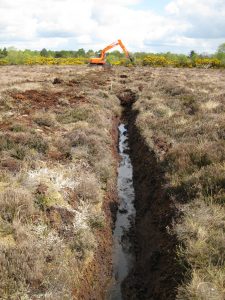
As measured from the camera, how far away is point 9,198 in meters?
8.98

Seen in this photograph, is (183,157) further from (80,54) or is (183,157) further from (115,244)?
(80,54)

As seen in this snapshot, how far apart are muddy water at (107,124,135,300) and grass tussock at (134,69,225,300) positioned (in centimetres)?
187

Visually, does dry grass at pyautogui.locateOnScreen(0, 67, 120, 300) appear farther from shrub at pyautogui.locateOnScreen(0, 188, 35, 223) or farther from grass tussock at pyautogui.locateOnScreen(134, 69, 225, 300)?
grass tussock at pyautogui.locateOnScreen(134, 69, 225, 300)

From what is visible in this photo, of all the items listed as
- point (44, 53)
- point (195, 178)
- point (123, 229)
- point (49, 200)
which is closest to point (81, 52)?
point (44, 53)

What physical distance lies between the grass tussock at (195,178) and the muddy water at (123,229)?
1.87 metres

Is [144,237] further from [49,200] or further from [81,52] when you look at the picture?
[81,52]

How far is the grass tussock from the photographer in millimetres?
7086

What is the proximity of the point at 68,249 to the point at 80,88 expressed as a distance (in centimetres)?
2383

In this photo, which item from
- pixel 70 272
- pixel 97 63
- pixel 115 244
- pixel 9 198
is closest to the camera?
pixel 70 272

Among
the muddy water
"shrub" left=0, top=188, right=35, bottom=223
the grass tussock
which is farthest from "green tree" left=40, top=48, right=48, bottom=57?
"shrub" left=0, top=188, right=35, bottom=223

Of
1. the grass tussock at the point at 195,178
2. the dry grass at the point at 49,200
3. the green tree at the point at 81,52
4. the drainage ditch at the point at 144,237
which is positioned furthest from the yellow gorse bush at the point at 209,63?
the green tree at the point at 81,52

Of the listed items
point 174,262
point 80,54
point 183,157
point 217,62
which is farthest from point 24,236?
point 80,54

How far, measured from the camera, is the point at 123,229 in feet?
39.3


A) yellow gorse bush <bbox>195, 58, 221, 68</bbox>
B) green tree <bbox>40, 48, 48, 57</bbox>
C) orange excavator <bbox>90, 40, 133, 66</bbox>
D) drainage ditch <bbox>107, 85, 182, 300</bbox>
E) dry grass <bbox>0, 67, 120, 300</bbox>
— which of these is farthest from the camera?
green tree <bbox>40, 48, 48, 57</bbox>
